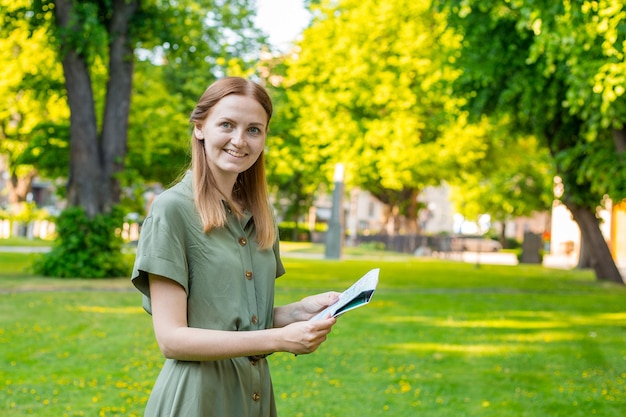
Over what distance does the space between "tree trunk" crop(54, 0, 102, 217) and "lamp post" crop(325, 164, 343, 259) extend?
18297 millimetres

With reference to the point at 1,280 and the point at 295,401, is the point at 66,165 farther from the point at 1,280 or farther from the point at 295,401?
the point at 295,401

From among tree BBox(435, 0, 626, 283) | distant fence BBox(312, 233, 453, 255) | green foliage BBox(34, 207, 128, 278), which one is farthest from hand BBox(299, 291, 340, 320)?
distant fence BBox(312, 233, 453, 255)

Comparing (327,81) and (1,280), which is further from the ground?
(327,81)

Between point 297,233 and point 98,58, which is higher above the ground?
point 98,58

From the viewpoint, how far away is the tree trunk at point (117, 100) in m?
20.2

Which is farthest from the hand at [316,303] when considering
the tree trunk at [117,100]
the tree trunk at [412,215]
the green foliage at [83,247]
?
the tree trunk at [412,215]

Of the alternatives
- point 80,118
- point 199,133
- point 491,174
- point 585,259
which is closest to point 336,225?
point 491,174

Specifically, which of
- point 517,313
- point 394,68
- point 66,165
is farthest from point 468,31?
point 394,68

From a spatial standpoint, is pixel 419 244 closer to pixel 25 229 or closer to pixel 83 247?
pixel 25 229

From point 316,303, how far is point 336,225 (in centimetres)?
3495

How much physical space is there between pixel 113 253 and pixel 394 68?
24186mm

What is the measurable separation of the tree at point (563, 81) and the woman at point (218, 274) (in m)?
10.5

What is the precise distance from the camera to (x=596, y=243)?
25750 millimetres

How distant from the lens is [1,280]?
18.7m
